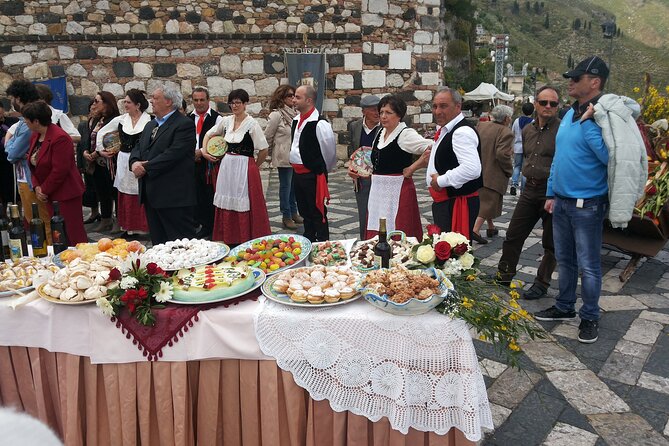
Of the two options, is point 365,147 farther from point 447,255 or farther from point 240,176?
point 447,255

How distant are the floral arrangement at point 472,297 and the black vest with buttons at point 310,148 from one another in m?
2.60

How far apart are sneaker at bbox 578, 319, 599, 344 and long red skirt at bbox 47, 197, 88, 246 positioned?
15.1ft

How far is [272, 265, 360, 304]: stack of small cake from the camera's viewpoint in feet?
7.50

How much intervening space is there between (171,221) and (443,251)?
3.18 m

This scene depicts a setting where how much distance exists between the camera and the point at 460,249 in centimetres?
246

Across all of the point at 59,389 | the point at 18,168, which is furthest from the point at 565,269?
the point at 18,168

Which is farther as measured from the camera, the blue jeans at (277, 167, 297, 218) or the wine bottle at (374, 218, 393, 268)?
the blue jeans at (277, 167, 297, 218)

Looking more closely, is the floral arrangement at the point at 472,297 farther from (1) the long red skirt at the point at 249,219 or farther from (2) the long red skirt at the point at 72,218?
(2) the long red skirt at the point at 72,218

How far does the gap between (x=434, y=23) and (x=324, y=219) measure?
27.0 ft

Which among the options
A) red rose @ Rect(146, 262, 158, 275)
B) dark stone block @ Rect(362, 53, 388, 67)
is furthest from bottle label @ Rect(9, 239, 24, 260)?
dark stone block @ Rect(362, 53, 388, 67)

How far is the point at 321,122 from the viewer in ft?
16.8

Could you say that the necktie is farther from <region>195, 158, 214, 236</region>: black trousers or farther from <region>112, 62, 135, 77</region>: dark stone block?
<region>112, 62, 135, 77</region>: dark stone block

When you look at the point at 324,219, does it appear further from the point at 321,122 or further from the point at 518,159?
the point at 518,159

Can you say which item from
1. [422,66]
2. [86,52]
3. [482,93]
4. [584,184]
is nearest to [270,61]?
[422,66]
